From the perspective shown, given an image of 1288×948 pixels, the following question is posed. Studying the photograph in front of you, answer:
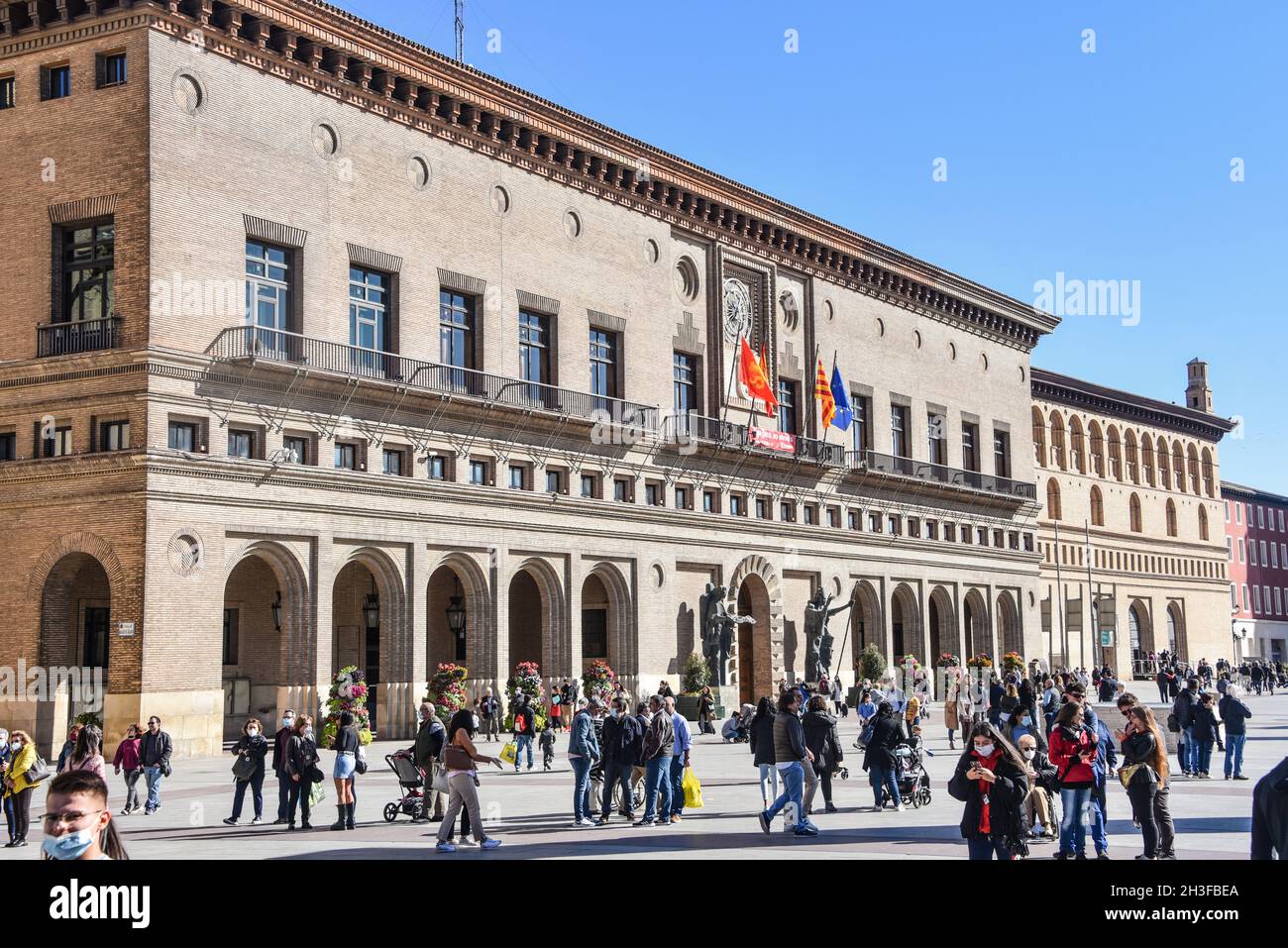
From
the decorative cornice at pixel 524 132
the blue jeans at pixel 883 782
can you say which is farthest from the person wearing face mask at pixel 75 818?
the decorative cornice at pixel 524 132

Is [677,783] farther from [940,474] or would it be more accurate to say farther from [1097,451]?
[1097,451]

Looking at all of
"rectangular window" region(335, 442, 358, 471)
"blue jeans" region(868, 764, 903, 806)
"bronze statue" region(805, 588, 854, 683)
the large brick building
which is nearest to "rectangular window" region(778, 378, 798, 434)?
the large brick building

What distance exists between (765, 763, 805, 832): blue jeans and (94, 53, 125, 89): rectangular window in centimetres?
2638

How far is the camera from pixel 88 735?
19688mm

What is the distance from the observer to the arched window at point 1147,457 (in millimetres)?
93562

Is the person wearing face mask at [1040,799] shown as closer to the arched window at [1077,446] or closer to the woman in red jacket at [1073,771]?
the woman in red jacket at [1073,771]

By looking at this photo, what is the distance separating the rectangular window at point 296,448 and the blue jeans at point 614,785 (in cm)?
1939

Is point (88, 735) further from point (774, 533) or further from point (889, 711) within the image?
point (774, 533)

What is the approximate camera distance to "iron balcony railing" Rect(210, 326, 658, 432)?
35250mm

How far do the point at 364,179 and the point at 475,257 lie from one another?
15.2 ft

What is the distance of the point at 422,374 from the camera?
4009 centimetres

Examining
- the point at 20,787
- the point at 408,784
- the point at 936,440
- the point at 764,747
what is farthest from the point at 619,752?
the point at 936,440
